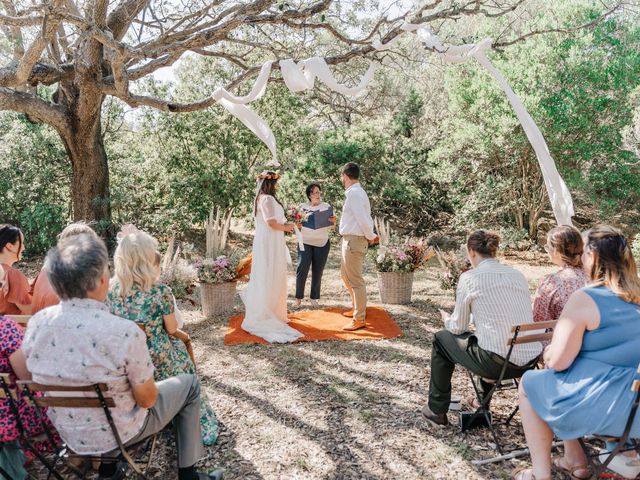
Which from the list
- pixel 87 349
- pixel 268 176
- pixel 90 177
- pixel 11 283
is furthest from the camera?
pixel 90 177

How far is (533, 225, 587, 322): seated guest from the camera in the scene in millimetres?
3367

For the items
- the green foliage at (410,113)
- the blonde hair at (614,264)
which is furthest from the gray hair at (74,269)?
the green foliage at (410,113)

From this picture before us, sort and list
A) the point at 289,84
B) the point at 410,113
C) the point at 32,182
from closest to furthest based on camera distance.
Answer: the point at 289,84 < the point at 32,182 < the point at 410,113

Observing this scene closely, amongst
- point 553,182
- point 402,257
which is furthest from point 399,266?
point 553,182

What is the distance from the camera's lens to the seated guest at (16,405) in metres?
2.44

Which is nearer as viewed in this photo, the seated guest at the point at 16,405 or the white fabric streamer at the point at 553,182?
the seated guest at the point at 16,405

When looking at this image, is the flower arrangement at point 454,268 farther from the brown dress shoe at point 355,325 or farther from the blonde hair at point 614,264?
the blonde hair at point 614,264

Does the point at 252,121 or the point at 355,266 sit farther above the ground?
the point at 252,121

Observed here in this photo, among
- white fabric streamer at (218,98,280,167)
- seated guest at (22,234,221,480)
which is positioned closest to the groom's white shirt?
white fabric streamer at (218,98,280,167)

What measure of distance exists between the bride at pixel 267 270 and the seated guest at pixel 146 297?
8.70ft

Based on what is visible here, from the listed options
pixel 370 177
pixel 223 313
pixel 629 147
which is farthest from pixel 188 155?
pixel 629 147

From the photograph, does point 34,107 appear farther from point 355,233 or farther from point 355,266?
point 355,266

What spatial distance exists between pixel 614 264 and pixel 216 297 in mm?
5016

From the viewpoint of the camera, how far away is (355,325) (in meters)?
5.93
